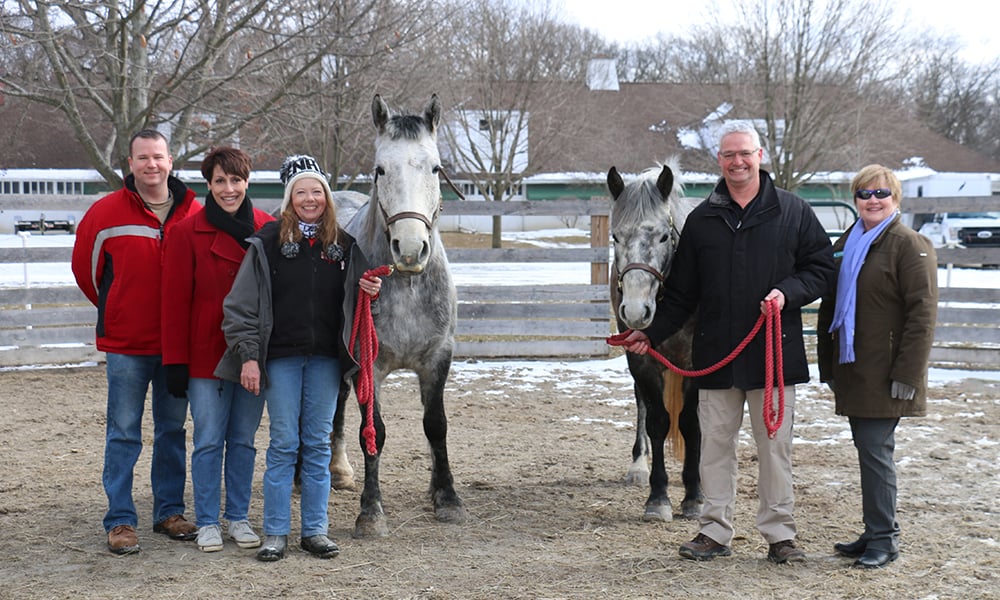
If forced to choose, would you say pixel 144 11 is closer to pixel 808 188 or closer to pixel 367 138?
pixel 367 138

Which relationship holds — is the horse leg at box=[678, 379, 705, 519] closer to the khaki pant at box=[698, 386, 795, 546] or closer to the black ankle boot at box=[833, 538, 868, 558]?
the khaki pant at box=[698, 386, 795, 546]

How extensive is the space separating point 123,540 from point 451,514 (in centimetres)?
158

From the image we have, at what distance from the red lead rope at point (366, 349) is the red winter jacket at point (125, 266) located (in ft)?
3.00

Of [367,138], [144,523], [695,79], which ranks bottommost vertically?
[144,523]

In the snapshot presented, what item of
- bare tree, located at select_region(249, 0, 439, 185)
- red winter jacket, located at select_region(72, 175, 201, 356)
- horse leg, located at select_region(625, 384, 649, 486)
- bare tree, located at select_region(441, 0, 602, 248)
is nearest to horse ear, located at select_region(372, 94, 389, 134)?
red winter jacket, located at select_region(72, 175, 201, 356)

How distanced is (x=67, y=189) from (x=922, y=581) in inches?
1520

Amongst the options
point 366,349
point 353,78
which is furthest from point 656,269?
point 353,78

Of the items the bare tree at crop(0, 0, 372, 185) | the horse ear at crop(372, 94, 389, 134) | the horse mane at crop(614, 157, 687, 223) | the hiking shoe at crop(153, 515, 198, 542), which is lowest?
the hiking shoe at crop(153, 515, 198, 542)

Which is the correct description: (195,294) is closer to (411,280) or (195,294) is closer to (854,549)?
(411,280)

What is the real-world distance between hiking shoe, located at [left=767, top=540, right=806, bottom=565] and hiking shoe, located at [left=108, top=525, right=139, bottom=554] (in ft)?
9.52

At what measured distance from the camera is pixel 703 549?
13.0 ft

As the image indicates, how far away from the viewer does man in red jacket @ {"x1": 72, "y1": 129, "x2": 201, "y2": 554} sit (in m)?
4.00

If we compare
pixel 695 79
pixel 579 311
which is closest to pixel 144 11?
pixel 579 311

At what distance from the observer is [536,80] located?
2405cm
